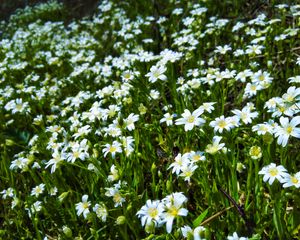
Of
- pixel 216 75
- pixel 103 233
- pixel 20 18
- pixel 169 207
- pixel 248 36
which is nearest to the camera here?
pixel 169 207

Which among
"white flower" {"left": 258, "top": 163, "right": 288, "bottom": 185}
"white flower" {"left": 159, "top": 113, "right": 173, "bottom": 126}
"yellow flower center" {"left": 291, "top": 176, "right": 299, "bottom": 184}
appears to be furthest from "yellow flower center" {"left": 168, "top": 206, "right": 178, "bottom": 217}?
"white flower" {"left": 159, "top": 113, "right": 173, "bottom": 126}

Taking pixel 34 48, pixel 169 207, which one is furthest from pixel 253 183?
pixel 34 48

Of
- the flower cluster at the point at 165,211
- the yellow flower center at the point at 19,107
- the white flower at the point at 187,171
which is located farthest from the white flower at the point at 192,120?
the yellow flower center at the point at 19,107

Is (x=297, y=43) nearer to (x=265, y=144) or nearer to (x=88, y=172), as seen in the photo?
(x=265, y=144)

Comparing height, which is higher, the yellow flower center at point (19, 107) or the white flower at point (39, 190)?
the yellow flower center at point (19, 107)

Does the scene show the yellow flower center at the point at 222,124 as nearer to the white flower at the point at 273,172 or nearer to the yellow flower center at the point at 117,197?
the white flower at the point at 273,172

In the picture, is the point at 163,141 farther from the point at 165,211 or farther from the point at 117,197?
the point at 165,211

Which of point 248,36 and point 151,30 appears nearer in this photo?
point 248,36

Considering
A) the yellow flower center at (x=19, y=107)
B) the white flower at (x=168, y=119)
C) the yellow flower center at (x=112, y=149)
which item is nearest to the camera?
the yellow flower center at (x=112, y=149)

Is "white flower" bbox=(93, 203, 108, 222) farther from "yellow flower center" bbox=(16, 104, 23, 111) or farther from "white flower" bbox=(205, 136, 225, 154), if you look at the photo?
"yellow flower center" bbox=(16, 104, 23, 111)
